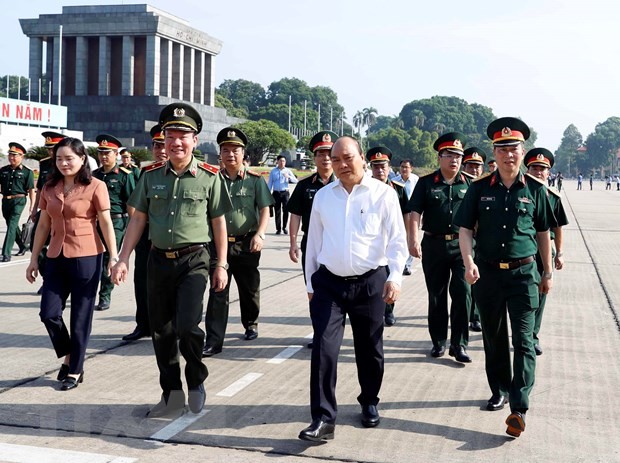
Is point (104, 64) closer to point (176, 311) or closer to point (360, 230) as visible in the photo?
point (176, 311)

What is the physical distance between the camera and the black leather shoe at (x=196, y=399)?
18.7 ft

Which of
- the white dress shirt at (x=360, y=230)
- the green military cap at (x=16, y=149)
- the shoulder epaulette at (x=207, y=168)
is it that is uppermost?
the green military cap at (x=16, y=149)

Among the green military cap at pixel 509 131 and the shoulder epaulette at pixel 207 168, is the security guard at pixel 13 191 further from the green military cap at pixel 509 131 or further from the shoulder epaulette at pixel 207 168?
the green military cap at pixel 509 131

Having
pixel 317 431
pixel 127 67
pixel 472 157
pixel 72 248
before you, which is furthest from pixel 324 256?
pixel 127 67

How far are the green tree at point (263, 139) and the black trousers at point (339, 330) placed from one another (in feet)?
233

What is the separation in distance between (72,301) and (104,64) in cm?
8760

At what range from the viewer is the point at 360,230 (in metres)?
5.39

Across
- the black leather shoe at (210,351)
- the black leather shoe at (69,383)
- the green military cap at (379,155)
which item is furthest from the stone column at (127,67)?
Result: the black leather shoe at (69,383)

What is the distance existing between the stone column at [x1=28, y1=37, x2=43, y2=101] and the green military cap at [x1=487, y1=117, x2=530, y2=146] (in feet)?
303

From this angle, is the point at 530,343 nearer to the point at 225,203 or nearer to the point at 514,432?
the point at 514,432

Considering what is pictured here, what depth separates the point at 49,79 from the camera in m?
93.4

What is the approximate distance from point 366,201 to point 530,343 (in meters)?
1.45

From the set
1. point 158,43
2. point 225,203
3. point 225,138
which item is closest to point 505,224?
point 225,203

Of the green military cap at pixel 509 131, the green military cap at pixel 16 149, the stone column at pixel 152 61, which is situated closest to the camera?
the green military cap at pixel 509 131
